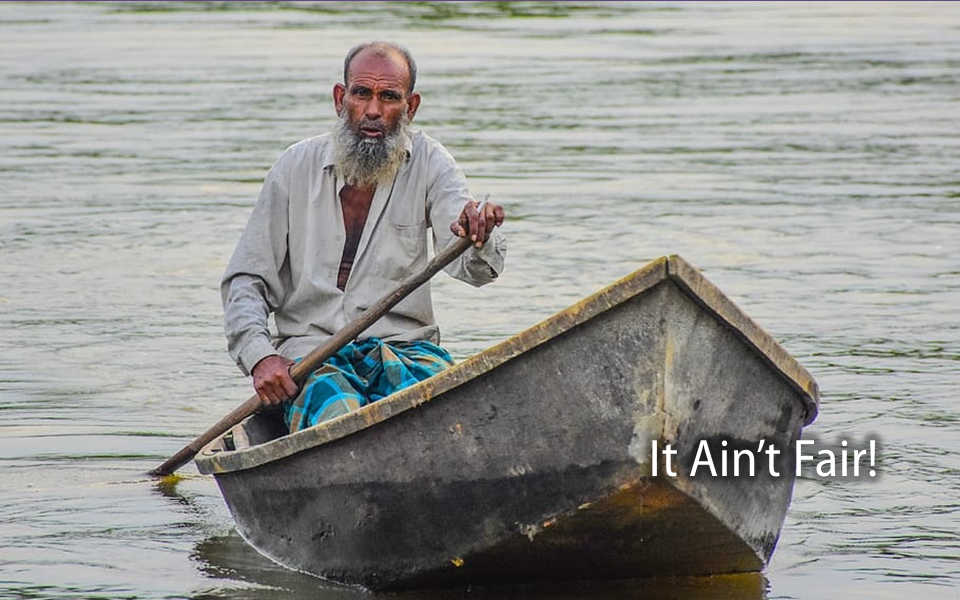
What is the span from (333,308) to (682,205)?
6942 mm

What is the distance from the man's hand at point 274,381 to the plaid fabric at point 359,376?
0.05 m

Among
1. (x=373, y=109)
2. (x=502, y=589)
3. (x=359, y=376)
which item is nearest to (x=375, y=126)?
(x=373, y=109)

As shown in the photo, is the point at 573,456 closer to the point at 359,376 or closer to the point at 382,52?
the point at 359,376

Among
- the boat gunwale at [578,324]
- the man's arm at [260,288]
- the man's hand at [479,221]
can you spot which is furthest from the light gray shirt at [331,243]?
the boat gunwale at [578,324]

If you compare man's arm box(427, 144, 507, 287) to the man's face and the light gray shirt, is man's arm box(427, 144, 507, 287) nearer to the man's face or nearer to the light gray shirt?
the light gray shirt

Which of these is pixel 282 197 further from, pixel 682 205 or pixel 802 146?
pixel 802 146

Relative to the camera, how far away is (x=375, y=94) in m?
5.74

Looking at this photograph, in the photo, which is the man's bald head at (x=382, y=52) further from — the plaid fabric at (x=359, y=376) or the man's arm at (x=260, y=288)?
the plaid fabric at (x=359, y=376)

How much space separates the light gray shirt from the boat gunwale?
0.72m

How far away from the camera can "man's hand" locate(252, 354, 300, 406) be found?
5.58m

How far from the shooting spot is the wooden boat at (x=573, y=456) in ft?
15.5

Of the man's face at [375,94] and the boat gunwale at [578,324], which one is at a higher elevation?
the man's face at [375,94]

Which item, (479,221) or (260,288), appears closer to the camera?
(479,221)

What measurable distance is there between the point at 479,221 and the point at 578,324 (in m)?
0.59
